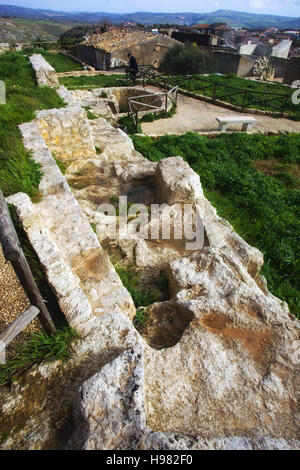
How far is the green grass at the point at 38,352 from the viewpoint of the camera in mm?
2229

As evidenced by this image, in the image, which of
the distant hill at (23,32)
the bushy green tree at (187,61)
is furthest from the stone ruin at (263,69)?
the distant hill at (23,32)

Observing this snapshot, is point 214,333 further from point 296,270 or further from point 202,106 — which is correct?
point 202,106

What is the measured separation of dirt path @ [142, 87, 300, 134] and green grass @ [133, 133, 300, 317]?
1705 millimetres

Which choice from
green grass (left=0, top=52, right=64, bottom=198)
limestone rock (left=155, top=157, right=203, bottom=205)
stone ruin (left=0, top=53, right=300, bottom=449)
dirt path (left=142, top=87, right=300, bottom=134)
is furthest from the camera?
dirt path (left=142, top=87, right=300, bottom=134)

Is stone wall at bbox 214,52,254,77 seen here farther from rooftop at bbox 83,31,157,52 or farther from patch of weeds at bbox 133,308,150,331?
patch of weeds at bbox 133,308,150,331

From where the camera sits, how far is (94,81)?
59.1ft

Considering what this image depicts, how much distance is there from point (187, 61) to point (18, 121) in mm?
24366

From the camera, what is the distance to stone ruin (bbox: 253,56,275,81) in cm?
2639

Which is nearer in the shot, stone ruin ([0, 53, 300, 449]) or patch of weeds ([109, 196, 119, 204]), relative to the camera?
stone ruin ([0, 53, 300, 449])

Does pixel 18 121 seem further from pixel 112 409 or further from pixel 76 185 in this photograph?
pixel 112 409

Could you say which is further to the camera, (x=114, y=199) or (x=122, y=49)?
(x=122, y=49)

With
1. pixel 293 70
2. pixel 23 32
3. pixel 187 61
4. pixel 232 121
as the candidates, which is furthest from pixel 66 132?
pixel 23 32

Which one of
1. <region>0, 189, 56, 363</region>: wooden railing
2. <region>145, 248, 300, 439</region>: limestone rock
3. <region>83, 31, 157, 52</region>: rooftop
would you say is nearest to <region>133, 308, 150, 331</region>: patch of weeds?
<region>145, 248, 300, 439</region>: limestone rock

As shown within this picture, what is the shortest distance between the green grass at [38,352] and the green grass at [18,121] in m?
2.22
